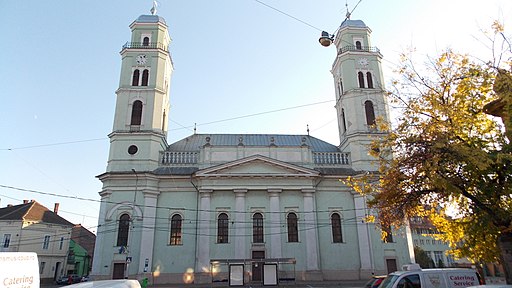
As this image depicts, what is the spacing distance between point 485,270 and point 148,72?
32.4 meters

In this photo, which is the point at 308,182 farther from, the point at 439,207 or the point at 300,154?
the point at 439,207

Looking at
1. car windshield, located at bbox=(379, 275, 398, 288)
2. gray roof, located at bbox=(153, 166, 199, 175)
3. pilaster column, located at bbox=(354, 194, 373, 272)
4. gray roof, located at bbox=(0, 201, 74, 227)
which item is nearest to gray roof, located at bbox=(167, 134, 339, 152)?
gray roof, located at bbox=(153, 166, 199, 175)

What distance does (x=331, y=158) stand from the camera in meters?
33.8

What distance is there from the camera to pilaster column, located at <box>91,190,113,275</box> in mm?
27750

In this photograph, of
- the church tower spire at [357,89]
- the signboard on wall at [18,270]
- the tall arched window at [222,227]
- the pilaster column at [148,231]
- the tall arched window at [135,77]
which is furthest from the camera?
the tall arched window at [135,77]

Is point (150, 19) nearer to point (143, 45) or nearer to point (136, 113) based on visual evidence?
point (143, 45)

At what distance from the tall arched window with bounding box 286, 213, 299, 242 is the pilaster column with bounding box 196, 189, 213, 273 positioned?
7.15 metres

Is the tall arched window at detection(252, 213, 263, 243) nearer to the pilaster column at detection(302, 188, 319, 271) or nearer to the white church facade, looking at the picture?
the white church facade

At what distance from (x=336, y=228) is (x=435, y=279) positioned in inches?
785

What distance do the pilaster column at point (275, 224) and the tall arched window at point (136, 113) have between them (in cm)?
1449

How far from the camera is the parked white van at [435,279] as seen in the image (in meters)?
11.2

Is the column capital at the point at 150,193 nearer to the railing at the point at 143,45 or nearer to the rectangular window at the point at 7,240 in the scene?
the railing at the point at 143,45

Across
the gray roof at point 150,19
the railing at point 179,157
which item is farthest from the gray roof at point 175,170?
the gray roof at point 150,19

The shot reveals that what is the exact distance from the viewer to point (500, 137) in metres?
10.7
